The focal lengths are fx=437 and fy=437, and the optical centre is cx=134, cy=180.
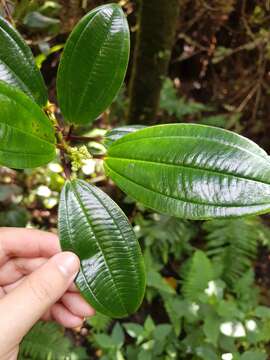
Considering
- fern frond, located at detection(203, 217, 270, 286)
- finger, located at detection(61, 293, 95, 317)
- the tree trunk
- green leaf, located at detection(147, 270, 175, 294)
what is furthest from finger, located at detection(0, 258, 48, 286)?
fern frond, located at detection(203, 217, 270, 286)

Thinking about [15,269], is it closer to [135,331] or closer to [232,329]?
[135,331]

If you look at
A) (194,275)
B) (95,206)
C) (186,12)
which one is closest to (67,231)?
(95,206)

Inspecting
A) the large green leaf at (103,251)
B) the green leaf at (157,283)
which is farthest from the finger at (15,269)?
the green leaf at (157,283)

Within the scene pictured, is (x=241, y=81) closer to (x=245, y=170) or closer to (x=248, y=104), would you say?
(x=248, y=104)

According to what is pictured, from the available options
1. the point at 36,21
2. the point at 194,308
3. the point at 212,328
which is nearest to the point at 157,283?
the point at 194,308

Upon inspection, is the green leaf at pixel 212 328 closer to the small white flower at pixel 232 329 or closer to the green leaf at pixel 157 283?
the small white flower at pixel 232 329

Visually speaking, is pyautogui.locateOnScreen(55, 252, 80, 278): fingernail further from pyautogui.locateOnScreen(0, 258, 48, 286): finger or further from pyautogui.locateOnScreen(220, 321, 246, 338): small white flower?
pyautogui.locateOnScreen(220, 321, 246, 338): small white flower
